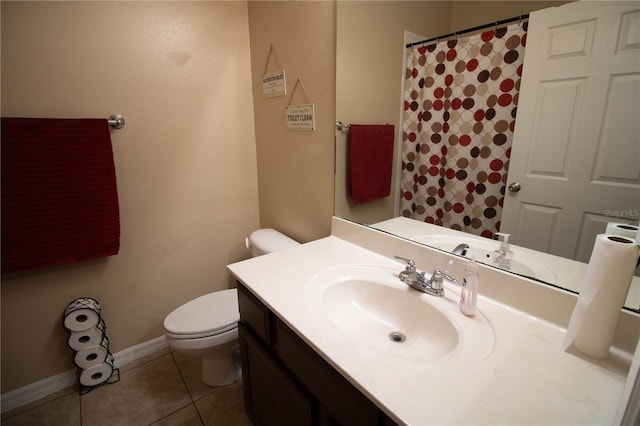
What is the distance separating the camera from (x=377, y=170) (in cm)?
138

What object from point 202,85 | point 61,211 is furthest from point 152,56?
point 61,211

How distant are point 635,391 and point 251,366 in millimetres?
1113

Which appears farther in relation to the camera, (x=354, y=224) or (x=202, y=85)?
(x=202, y=85)

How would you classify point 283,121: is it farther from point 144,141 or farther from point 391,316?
point 391,316

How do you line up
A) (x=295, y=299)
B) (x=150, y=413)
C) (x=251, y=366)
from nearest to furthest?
1. (x=295, y=299)
2. (x=251, y=366)
3. (x=150, y=413)

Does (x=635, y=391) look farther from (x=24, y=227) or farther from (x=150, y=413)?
(x=24, y=227)

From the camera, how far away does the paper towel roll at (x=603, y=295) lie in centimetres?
63

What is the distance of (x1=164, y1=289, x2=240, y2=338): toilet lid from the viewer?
145cm

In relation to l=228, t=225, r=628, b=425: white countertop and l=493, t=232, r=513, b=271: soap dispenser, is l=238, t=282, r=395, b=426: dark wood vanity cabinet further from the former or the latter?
l=493, t=232, r=513, b=271: soap dispenser

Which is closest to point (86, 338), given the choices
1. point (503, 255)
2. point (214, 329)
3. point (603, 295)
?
point (214, 329)

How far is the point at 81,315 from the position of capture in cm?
155

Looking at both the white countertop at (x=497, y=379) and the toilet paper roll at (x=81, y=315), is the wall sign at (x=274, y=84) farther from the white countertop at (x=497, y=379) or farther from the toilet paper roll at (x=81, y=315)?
the toilet paper roll at (x=81, y=315)

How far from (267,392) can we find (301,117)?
1263 millimetres

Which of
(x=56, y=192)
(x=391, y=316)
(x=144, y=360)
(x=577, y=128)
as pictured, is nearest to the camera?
→ (x=577, y=128)
